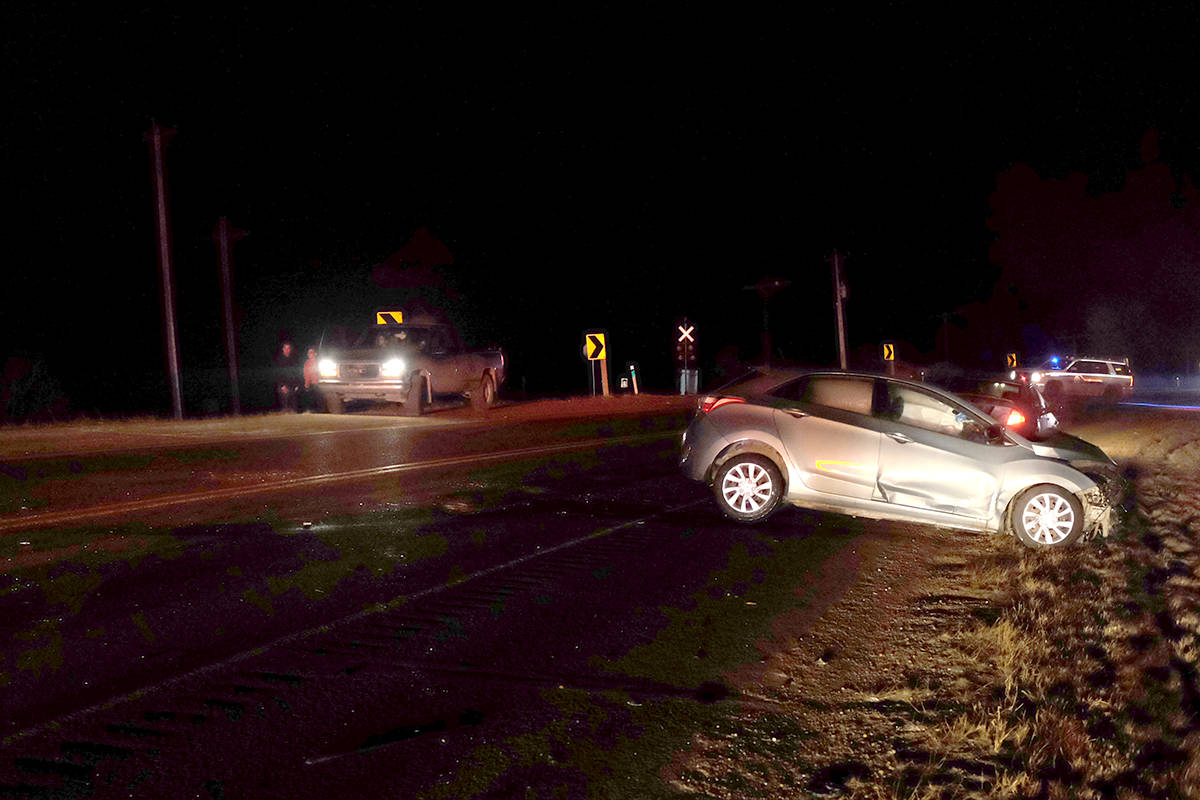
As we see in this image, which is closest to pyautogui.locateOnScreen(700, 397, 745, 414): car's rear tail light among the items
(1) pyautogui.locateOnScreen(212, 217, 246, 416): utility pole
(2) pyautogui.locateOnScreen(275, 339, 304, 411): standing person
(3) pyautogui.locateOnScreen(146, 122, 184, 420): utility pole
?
(3) pyautogui.locateOnScreen(146, 122, 184, 420): utility pole

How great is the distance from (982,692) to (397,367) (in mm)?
17707

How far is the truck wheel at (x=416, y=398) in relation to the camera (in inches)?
859

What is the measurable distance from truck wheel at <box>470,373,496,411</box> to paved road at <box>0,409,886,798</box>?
39.2 ft

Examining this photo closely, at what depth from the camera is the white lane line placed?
32.9ft

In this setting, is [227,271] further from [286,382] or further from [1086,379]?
[1086,379]

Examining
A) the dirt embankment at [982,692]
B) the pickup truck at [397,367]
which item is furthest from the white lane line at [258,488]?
the dirt embankment at [982,692]

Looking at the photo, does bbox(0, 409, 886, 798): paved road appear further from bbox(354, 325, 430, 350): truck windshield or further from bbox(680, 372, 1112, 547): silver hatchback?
bbox(354, 325, 430, 350): truck windshield

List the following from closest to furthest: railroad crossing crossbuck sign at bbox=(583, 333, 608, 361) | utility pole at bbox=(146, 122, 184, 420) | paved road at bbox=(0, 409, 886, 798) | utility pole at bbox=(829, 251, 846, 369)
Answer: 1. paved road at bbox=(0, 409, 886, 798)
2. utility pole at bbox=(146, 122, 184, 420)
3. railroad crossing crossbuck sign at bbox=(583, 333, 608, 361)
4. utility pole at bbox=(829, 251, 846, 369)

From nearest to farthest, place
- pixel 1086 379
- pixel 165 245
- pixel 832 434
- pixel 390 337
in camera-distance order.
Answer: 1. pixel 832 434
2. pixel 390 337
3. pixel 165 245
4. pixel 1086 379

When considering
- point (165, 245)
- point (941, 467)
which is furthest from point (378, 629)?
point (165, 245)

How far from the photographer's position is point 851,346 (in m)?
81.8

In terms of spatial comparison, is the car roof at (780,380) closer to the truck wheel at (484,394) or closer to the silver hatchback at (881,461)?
the silver hatchback at (881,461)

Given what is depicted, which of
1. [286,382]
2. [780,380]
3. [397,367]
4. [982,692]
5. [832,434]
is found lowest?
[982,692]

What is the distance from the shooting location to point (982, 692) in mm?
5121
